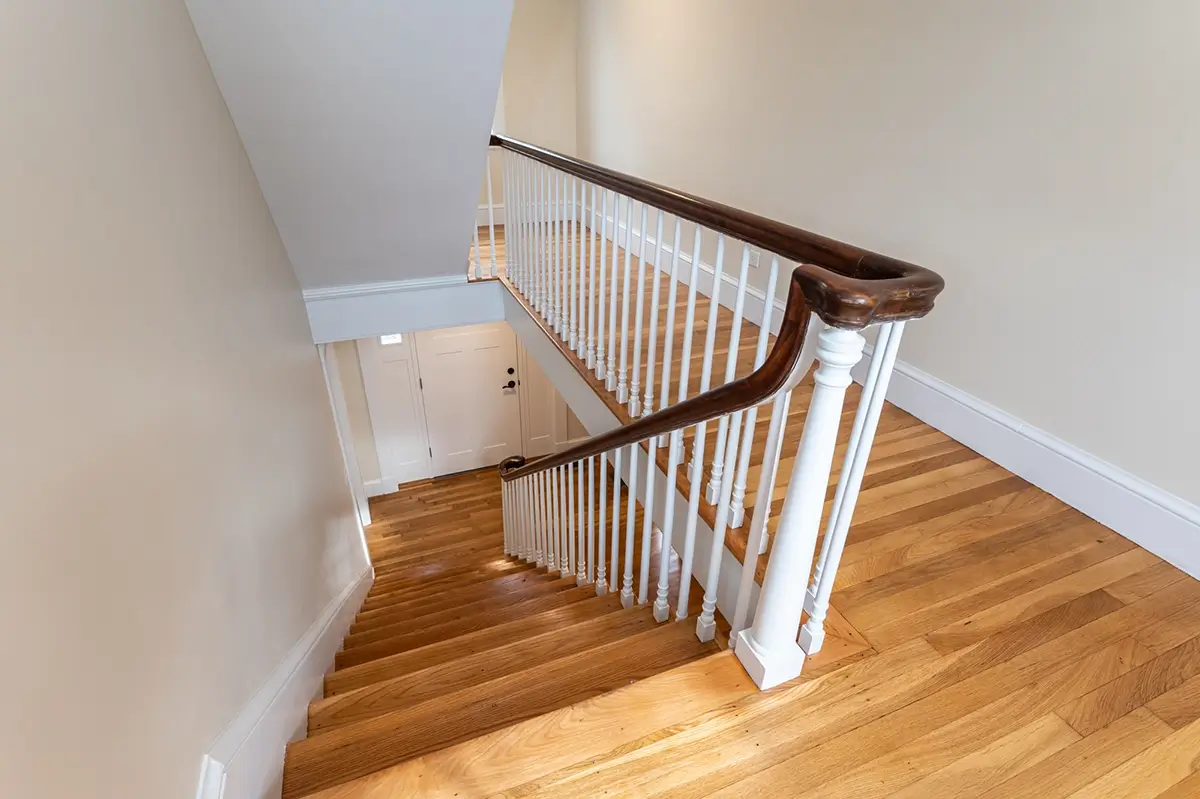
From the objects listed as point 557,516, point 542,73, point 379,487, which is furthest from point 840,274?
point 379,487

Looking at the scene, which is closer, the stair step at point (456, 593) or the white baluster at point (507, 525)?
the stair step at point (456, 593)

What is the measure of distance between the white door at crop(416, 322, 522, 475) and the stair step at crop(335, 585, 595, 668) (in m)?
3.14

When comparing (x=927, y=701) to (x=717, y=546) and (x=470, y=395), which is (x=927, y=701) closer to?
(x=717, y=546)

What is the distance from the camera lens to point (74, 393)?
1.17 meters

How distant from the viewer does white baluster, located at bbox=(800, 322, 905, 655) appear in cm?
118

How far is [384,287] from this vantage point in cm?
412

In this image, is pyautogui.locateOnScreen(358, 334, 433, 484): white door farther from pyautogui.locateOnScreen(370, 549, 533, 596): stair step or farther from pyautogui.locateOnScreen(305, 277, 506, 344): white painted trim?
pyautogui.locateOnScreen(370, 549, 533, 596): stair step

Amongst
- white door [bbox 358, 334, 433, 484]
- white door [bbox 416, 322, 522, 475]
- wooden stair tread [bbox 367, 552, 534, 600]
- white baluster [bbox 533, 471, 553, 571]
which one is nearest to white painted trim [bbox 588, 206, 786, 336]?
white baluster [bbox 533, 471, 553, 571]

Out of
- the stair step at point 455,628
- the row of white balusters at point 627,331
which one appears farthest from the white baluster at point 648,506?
the stair step at point 455,628

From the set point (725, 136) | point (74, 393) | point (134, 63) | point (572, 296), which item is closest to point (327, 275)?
point (572, 296)

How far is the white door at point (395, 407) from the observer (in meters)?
5.79


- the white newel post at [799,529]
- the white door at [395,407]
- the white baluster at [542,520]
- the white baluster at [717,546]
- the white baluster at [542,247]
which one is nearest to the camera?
the white newel post at [799,529]

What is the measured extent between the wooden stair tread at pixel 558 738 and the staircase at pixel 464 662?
0.08ft

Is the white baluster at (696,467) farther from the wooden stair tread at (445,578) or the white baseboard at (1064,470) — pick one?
the wooden stair tread at (445,578)
